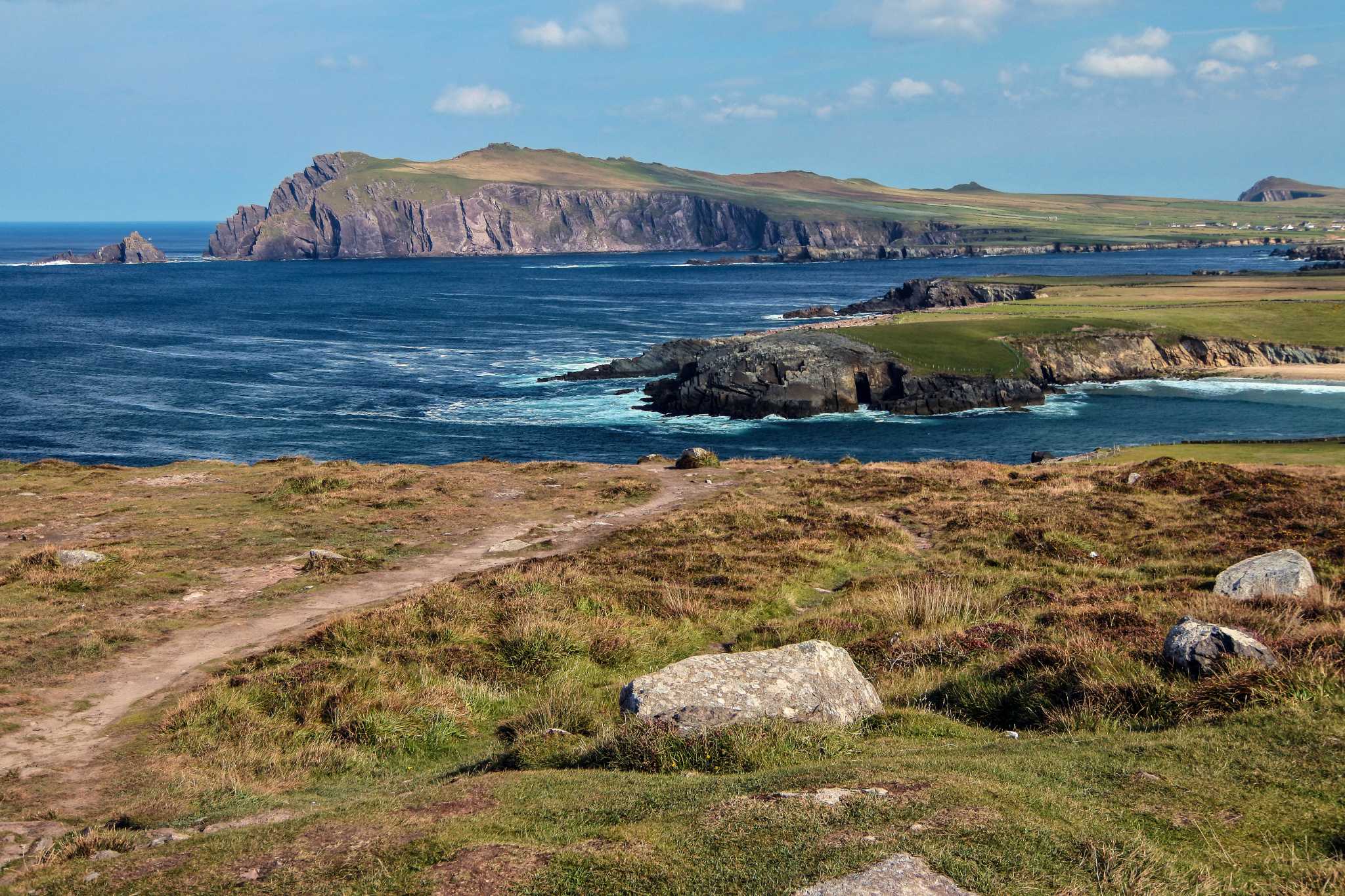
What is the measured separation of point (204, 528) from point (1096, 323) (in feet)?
350

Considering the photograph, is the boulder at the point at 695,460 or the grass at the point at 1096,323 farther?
the grass at the point at 1096,323

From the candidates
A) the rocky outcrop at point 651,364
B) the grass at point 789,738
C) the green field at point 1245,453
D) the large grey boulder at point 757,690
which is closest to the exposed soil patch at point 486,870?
the grass at point 789,738

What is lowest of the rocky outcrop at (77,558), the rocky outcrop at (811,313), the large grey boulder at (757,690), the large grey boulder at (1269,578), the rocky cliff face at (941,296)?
the rocky outcrop at (77,558)

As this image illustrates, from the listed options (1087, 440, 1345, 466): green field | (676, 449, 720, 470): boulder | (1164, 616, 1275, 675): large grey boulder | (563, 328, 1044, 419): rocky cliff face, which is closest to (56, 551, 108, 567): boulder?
(676, 449, 720, 470): boulder

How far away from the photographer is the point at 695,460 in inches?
1858

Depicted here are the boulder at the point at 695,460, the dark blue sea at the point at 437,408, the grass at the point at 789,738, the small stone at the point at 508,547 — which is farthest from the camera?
the dark blue sea at the point at 437,408

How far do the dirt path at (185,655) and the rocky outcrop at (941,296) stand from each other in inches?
5167

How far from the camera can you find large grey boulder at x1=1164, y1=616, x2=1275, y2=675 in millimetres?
13180

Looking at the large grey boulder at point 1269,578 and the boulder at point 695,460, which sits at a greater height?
the large grey boulder at point 1269,578

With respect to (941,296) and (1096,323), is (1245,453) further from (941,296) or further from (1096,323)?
(941,296)

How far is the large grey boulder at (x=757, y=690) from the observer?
13.3 metres

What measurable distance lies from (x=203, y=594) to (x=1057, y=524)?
24906 millimetres

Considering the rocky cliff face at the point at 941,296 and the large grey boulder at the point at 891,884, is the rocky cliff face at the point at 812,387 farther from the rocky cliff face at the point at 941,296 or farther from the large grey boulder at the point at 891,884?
the large grey boulder at the point at 891,884

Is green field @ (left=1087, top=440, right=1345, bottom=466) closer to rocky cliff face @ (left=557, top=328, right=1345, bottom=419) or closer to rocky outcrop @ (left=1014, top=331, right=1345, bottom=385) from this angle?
rocky cliff face @ (left=557, top=328, right=1345, bottom=419)
